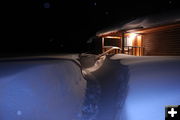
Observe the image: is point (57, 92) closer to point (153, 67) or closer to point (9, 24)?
point (153, 67)

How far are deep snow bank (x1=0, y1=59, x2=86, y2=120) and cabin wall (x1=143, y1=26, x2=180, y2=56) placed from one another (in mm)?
7036

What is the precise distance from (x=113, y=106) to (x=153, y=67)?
1.89 meters

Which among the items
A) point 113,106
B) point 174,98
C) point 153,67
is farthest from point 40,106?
point 153,67

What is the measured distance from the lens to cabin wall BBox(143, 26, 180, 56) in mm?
10195

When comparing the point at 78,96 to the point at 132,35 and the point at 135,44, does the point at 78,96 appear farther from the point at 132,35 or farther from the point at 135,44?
the point at 135,44

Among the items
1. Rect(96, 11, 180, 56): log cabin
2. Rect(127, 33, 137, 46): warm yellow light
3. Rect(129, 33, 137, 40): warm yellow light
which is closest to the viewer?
Rect(96, 11, 180, 56): log cabin

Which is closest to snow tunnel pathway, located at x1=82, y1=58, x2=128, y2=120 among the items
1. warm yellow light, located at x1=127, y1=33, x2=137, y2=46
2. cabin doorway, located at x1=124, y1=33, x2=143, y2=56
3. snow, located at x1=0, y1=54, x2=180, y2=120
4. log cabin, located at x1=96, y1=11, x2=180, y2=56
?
snow, located at x1=0, y1=54, x2=180, y2=120

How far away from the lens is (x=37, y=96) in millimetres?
4688

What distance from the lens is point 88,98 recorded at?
6.33m

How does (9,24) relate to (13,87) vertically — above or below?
above

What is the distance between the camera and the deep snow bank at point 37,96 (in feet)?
13.7

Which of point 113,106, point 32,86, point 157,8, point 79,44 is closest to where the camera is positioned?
point 32,86

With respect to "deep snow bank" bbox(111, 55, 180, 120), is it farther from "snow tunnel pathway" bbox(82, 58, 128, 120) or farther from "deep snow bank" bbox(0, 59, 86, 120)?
"deep snow bank" bbox(0, 59, 86, 120)

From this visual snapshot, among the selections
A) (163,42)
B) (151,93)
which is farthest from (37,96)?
(163,42)
